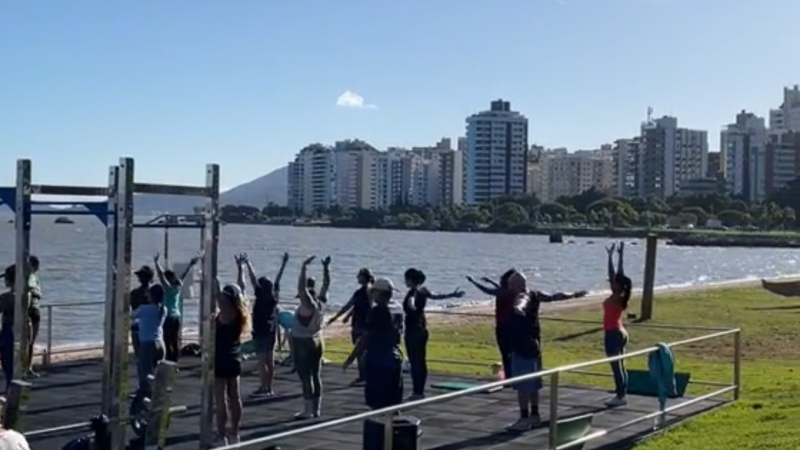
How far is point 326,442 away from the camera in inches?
453

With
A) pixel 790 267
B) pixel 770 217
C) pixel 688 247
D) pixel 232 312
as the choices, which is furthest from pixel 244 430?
pixel 770 217

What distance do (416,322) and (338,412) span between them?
1332 mm

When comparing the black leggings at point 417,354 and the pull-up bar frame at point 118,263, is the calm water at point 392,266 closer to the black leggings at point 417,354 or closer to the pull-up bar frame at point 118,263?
the black leggings at point 417,354

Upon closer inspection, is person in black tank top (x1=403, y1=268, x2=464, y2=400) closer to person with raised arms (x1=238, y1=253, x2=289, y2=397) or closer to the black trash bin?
person with raised arms (x1=238, y1=253, x2=289, y2=397)

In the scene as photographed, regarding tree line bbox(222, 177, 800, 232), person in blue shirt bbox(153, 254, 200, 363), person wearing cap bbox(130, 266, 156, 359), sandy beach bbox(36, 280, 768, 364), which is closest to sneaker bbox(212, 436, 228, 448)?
person wearing cap bbox(130, 266, 156, 359)


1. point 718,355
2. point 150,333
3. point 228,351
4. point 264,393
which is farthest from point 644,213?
point 228,351

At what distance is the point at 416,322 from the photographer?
14031 millimetres

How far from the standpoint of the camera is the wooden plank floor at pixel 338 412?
11703mm

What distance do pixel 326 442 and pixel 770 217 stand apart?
162m

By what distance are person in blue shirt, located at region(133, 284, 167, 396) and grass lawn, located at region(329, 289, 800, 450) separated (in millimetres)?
4834

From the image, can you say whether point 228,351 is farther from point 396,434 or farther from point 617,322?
point 617,322

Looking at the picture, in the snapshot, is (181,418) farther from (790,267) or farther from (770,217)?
(770,217)

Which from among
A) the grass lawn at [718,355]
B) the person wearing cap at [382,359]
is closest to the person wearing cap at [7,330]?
the person wearing cap at [382,359]

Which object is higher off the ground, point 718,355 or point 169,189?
point 169,189
